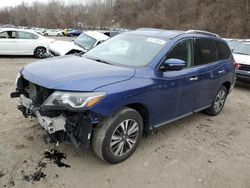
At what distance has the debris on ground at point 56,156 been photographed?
3503 millimetres

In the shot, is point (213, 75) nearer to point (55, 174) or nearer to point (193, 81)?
point (193, 81)

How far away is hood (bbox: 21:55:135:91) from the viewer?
10.1ft

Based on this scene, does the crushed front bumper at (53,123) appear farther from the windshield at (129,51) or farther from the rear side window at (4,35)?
the rear side window at (4,35)

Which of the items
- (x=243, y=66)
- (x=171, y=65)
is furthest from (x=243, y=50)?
(x=171, y=65)

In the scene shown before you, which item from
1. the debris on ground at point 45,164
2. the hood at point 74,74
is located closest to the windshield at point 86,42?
the hood at point 74,74

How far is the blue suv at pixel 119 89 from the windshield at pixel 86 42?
19.3 ft

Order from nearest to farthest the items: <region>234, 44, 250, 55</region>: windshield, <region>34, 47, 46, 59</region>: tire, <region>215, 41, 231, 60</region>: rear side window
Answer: <region>215, 41, 231, 60</region>: rear side window
<region>234, 44, 250, 55</region>: windshield
<region>34, 47, 46, 59</region>: tire

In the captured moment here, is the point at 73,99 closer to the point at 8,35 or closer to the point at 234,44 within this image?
the point at 234,44

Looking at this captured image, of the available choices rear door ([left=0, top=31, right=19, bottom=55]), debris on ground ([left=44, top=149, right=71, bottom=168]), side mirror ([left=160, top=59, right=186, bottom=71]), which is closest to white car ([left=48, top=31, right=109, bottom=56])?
rear door ([left=0, top=31, right=19, bottom=55])

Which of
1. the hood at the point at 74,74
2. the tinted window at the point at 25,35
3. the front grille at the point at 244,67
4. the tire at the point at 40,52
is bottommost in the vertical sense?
the tire at the point at 40,52

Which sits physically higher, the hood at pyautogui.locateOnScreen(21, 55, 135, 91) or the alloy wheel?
the hood at pyautogui.locateOnScreen(21, 55, 135, 91)

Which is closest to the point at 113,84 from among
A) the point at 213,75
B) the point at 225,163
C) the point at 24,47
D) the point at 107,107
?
the point at 107,107

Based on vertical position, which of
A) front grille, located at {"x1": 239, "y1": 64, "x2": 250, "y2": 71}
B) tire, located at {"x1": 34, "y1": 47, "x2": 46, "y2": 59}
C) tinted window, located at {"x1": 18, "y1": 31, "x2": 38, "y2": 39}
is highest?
tinted window, located at {"x1": 18, "y1": 31, "x2": 38, "y2": 39}

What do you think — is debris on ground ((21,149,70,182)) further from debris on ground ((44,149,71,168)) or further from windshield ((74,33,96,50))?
windshield ((74,33,96,50))
